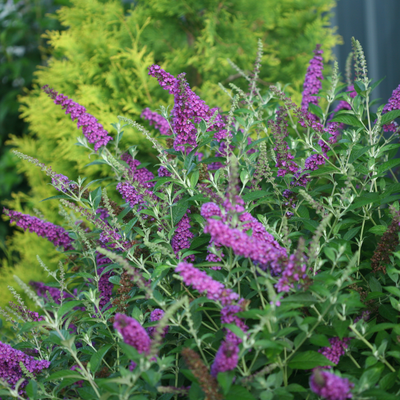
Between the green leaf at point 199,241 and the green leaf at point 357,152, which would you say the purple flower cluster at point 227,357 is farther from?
the green leaf at point 357,152

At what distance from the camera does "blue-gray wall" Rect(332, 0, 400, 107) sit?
5.44 m

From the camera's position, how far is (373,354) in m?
1.10

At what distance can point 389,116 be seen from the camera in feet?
5.00

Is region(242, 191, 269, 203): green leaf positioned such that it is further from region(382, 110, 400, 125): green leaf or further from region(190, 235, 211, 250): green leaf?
region(382, 110, 400, 125): green leaf

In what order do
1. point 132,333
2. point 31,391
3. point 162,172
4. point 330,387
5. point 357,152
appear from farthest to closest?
point 162,172
point 357,152
point 31,391
point 132,333
point 330,387

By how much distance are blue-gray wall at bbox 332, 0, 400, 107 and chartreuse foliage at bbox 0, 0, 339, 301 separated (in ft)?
4.26

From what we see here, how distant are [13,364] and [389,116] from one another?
1668 mm

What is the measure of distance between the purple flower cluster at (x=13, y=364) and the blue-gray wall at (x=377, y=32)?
18.1 feet

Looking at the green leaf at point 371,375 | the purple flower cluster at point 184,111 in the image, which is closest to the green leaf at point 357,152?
the purple flower cluster at point 184,111

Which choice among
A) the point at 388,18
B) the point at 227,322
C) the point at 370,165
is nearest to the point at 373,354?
the point at 227,322

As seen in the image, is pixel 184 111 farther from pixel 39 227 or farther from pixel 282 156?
pixel 39 227

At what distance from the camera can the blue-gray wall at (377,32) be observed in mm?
5438

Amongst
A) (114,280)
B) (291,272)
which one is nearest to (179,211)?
(114,280)

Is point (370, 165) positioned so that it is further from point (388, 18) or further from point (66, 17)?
point (388, 18)
